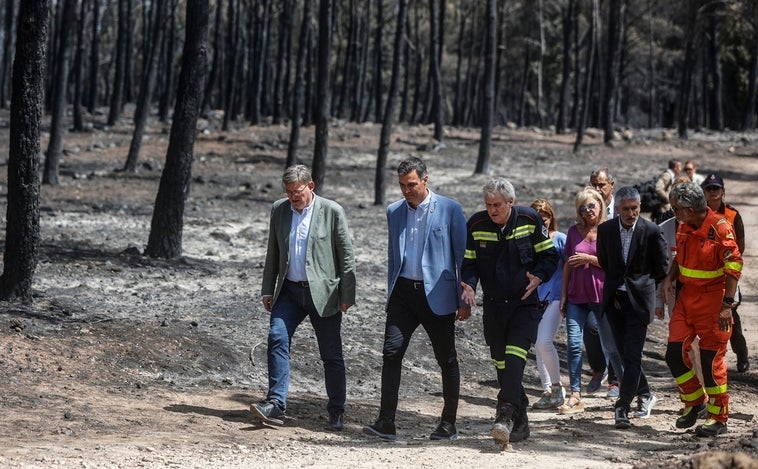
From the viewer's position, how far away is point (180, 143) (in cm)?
1684

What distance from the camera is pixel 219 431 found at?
8453 mm

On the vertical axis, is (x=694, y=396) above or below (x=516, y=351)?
below

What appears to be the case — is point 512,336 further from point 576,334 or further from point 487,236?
point 576,334

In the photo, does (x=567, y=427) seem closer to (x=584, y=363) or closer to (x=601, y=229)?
(x=601, y=229)

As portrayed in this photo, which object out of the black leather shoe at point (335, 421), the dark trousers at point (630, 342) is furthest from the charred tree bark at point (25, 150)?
the dark trousers at point (630, 342)

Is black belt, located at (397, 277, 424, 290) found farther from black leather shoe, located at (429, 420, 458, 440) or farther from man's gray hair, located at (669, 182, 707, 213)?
man's gray hair, located at (669, 182, 707, 213)

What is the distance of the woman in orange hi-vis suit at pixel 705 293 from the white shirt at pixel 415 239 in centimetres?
→ 201

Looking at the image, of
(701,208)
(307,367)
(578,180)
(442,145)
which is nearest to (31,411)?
(307,367)

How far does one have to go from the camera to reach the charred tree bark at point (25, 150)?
39.1 ft

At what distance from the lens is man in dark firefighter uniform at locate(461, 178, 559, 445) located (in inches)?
324

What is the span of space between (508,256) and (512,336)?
0.58m

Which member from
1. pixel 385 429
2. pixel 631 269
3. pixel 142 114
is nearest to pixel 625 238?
pixel 631 269

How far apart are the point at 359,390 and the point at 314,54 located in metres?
44.5

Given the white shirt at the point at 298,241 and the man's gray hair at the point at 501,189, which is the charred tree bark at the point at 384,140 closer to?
the white shirt at the point at 298,241
